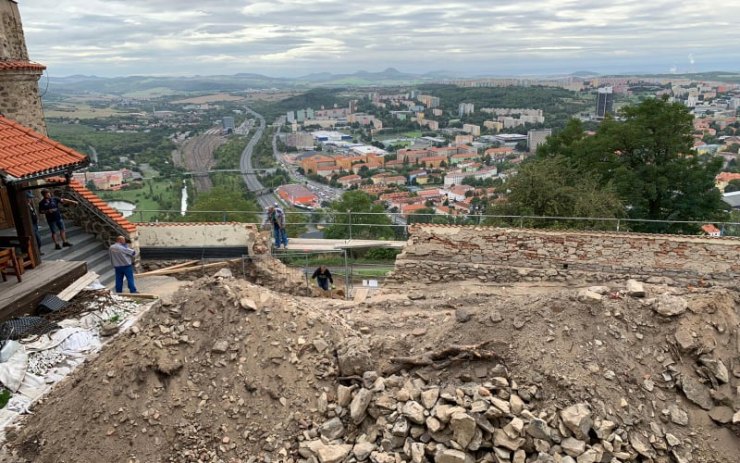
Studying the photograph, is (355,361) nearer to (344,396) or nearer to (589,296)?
(344,396)

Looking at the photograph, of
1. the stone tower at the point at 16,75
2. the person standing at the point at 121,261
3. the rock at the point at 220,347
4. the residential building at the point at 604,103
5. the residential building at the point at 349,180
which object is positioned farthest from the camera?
the residential building at the point at 604,103

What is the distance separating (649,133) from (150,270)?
20.7 meters

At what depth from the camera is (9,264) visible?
367 inches

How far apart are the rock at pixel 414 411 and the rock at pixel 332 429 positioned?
2.98ft

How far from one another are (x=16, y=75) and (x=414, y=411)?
13.3 metres

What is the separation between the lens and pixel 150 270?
13.7m

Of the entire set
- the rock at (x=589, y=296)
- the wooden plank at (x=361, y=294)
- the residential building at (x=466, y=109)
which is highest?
the residential building at (x=466, y=109)

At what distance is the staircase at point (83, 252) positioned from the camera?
11680 millimetres

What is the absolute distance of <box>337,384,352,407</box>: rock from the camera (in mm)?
7062

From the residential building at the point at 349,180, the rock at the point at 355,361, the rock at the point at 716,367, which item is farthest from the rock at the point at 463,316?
the residential building at the point at 349,180

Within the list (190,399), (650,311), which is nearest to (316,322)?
(190,399)

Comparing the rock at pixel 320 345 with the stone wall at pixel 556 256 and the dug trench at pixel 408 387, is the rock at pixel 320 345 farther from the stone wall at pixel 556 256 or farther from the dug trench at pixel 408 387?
the stone wall at pixel 556 256

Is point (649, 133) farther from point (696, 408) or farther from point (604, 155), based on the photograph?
point (696, 408)

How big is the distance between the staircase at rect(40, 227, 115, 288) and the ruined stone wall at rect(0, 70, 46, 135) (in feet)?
9.36
